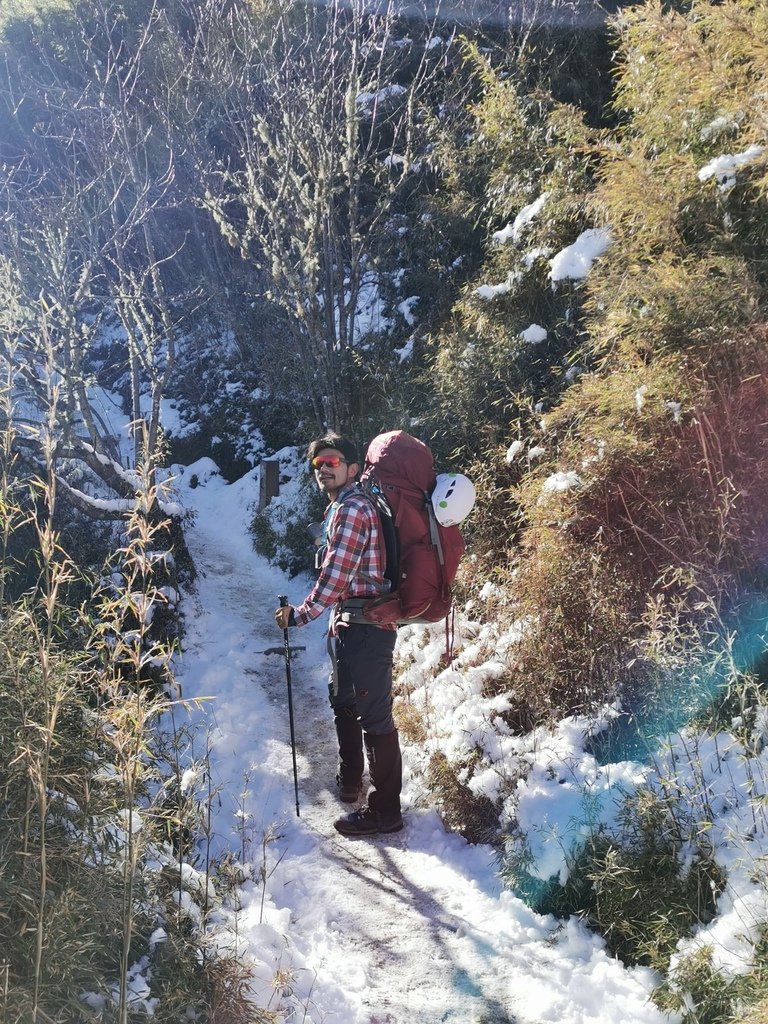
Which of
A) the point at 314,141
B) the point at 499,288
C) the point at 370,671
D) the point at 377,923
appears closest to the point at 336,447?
the point at 370,671

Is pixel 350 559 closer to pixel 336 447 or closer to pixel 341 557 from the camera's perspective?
pixel 341 557

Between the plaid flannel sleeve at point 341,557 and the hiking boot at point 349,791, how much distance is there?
137 cm

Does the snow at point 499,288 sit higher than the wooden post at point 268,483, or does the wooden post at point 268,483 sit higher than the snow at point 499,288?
the snow at point 499,288

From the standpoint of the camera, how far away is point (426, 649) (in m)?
5.77

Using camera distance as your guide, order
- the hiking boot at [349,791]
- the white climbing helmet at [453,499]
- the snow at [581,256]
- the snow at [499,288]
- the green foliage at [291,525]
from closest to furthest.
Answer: the white climbing helmet at [453,499]
the hiking boot at [349,791]
the snow at [581,256]
the snow at [499,288]
the green foliage at [291,525]

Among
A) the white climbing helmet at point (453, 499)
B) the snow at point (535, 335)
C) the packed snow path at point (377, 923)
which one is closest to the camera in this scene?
the packed snow path at point (377, 923)

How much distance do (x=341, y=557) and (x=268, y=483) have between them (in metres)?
7.61

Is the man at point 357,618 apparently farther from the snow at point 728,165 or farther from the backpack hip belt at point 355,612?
the snow at point 728,165

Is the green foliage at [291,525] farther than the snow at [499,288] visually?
Yes

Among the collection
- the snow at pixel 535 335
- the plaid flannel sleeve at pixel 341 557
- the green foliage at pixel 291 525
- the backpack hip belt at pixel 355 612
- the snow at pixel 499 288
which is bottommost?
the green foliage at pixel 291 525

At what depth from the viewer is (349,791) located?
462 centimetres

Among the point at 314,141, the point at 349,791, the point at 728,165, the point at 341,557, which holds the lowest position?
the point at 349,791

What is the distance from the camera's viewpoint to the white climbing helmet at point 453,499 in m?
3.88

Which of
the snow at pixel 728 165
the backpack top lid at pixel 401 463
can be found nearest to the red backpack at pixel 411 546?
the backpack top lid at pixel 401 463
